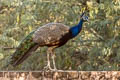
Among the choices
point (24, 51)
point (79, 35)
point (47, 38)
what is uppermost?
point (79, 35)

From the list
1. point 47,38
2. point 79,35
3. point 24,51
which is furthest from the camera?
point 79,35

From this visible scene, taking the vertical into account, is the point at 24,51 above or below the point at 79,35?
below

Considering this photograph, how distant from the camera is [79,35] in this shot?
32.2ft

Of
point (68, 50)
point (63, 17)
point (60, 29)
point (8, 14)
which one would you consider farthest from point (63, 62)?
point (60, 29)

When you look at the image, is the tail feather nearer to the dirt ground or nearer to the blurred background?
the dirt ground

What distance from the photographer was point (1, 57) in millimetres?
9859

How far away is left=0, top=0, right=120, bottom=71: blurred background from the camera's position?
9.12m

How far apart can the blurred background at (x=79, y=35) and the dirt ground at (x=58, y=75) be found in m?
3.20

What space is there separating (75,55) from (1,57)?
5.83 feet

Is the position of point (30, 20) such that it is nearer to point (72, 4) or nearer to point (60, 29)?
point (72, 4)

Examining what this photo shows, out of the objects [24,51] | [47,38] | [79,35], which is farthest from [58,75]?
[79,35]

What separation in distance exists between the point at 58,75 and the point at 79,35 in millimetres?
4014

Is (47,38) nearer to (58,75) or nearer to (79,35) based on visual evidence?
(58,75)

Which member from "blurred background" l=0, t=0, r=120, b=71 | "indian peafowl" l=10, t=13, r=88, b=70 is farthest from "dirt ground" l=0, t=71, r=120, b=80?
"blurred background" l=0, t=0, r=120, b=71
